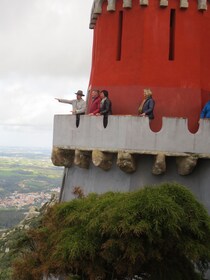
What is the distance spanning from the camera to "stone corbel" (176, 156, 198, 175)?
1228cm

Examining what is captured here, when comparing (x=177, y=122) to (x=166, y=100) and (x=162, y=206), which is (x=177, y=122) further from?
(x=162, y=206)

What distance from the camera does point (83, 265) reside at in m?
9.25

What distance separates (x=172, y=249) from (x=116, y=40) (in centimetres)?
719

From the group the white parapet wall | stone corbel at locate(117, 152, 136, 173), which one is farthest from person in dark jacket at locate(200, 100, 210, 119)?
stone corbel at locate(117, 152, 136, 173)

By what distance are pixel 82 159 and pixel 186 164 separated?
10.2 ft

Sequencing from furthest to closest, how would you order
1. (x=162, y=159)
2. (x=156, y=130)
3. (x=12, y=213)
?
(x=12, y=213) < (x=156, y=130) < (x=162, y=159)

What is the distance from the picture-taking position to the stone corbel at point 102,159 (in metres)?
13.1

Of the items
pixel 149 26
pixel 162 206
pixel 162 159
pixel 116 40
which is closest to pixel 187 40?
pixel 149 26

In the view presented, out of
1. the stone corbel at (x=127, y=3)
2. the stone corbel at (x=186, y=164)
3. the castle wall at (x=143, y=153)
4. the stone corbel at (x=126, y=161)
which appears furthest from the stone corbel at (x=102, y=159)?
the stone corbel at (x=127, y=3)

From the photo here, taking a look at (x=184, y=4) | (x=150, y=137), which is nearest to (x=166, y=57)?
(x=184, y=4)

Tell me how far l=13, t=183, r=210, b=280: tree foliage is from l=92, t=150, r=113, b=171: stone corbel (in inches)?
126

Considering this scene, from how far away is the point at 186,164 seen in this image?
12336mm

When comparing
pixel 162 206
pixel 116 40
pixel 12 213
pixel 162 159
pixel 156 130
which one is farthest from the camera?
pixel 12 213

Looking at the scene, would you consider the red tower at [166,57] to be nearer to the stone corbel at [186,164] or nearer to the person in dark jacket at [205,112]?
the person in dark jacket at [205,112]
